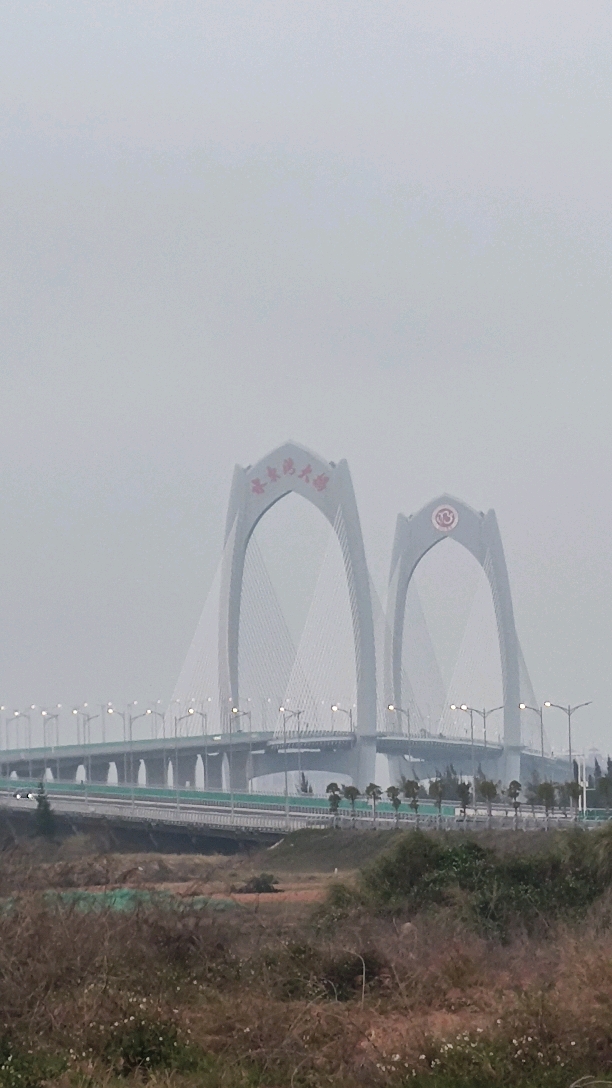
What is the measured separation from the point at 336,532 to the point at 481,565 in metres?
21.4

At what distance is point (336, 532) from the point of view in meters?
93.9

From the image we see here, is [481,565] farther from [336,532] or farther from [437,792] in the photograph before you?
[437,792]

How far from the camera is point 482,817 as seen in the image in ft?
194

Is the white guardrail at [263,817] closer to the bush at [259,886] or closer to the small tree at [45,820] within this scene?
the small tree at [45,820]

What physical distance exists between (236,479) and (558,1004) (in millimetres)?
89293

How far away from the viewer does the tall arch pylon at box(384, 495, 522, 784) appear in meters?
105

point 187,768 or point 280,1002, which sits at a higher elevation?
point 187,768

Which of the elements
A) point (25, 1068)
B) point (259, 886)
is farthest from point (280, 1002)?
point (259, 886)

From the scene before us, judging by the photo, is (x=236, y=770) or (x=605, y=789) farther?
(x=236, y=770)

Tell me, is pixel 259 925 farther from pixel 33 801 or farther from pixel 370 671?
pixel 370 671

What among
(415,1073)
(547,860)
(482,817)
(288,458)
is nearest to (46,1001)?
(415,1073)

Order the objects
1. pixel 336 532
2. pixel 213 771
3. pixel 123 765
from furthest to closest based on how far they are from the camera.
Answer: pixel 123 765, pixel 213 771, pixel 336 532

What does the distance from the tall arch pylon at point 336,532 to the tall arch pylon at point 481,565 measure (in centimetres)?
1147

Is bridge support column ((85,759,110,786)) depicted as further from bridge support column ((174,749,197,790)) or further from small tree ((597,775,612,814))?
small tree ((597,775,612,814))
